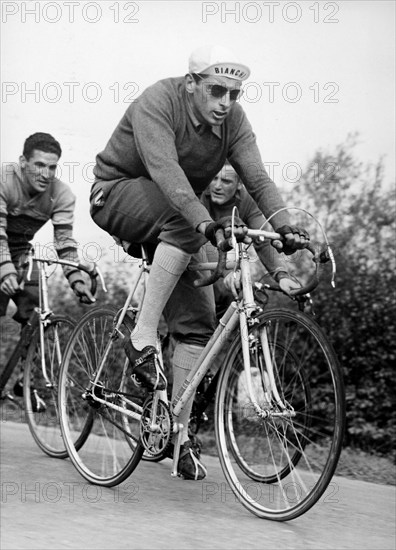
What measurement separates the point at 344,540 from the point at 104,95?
4382 millimetres

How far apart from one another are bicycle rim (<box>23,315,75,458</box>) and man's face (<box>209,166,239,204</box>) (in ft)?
3.59

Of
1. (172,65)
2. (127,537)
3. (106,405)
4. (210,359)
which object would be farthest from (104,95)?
(127,537)

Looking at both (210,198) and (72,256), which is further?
(72,256)

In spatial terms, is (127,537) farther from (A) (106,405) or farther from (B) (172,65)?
(B) (172,65)

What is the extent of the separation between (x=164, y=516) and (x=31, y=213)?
9.02 feet

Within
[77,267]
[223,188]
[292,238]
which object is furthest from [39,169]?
[292,238]

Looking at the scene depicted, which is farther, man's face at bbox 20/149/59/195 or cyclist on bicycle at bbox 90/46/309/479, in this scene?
man's face at bbox 20/149/59/195

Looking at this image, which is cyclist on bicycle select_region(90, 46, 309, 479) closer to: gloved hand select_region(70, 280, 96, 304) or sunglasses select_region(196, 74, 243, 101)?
sunglasses select_region(196, 74, 243, 101)

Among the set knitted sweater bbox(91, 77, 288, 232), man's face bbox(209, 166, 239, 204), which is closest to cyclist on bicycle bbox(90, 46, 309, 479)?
knitted sweater bbox(91, 77, 288, 232)

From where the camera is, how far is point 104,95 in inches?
301

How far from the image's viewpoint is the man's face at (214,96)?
14.5 ft

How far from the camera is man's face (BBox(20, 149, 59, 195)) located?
6.46 m

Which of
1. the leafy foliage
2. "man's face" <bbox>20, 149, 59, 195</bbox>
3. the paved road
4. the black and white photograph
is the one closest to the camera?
the paved road

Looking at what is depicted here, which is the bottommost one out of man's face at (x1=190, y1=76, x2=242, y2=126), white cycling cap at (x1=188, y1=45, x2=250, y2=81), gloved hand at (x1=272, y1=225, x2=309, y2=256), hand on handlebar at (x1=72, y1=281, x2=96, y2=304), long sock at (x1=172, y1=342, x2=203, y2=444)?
long sock at (x1=172, y1=342, x2=203, y2=444)
